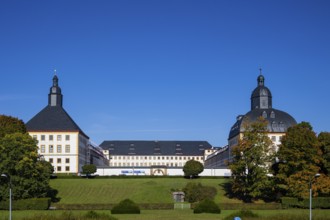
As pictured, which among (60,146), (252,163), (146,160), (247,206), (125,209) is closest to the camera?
(125,209)

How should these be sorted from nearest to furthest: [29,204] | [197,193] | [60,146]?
[29,204] < [197,193] < [60,146]

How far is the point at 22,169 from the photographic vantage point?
65.2m

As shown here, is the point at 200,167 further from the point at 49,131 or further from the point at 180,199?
the point at 49,131

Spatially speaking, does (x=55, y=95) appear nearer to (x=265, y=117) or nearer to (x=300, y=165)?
(x=265, y=117)

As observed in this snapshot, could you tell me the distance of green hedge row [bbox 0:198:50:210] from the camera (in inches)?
2377

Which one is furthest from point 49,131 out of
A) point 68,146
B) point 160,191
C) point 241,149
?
point 241,149

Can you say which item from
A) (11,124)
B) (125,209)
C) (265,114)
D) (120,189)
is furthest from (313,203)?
(265,114)

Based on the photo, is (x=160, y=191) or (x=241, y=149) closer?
(x=241, y=149)

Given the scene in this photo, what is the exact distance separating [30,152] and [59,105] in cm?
5468

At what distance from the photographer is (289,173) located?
7019 centimetres

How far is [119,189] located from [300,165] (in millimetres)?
28041

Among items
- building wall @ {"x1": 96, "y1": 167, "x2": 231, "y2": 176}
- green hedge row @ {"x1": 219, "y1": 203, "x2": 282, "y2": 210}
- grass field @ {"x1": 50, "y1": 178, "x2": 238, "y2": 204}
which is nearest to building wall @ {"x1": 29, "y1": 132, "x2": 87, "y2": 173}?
building wall @ {"x1": 96, "y1": 167, "x2": 231, "y2": 176}

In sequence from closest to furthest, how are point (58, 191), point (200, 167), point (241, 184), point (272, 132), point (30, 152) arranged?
point (30, 152) < point (241, 184) < point (58, 191) < point (200, 167) < point (272, 132)

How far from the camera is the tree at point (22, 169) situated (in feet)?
209
